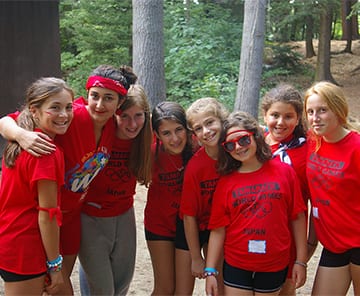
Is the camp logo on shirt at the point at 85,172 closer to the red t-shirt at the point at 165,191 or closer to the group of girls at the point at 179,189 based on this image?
the group of girls at the point at 179,189

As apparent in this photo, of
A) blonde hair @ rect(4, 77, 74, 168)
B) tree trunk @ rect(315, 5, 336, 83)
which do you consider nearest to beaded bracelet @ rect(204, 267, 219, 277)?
blonde hair @ rect(4, 77, 74, 168)

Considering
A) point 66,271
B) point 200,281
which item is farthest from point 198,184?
point 200,281

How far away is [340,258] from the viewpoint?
291 cm

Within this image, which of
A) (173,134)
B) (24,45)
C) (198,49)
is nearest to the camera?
(173,134)

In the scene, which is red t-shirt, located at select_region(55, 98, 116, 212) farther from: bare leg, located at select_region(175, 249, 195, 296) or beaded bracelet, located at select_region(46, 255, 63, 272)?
bare leg, located at select_region(175, 249, 195, 296)

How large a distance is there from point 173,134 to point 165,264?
954 millimetres

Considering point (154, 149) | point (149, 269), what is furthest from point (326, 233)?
point (149, 269)

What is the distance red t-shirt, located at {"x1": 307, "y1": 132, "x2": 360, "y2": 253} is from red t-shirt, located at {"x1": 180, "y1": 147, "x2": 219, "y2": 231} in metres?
0.66

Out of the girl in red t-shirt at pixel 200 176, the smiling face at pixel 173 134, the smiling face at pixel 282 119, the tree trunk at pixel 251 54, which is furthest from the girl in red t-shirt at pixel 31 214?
the tree trunk at pixel 251 54

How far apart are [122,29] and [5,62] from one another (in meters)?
4.31

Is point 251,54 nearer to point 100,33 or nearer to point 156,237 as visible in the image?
point 100,33

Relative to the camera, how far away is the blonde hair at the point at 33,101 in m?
2.54

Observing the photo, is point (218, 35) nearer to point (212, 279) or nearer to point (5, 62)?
point (5, 62)

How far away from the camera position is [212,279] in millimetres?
2898
